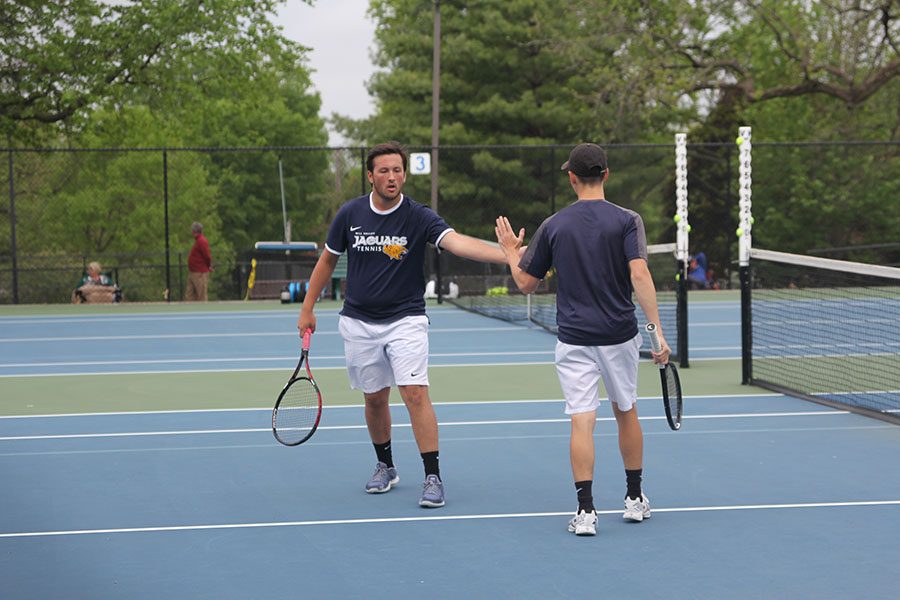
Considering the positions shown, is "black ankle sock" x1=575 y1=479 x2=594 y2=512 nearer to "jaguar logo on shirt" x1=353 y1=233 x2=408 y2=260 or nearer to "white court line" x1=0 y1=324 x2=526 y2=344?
"jaguar logo on shirt" x1=353 y1=233 x2=408 y2=260

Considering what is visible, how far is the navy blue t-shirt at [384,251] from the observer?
6793 millimetres

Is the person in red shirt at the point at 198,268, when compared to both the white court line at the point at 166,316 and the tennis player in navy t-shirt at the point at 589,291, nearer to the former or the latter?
the white court line at the point at 166,316

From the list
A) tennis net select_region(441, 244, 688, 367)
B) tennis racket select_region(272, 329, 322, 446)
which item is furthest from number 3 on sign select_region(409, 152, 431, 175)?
tennis racket select_region(272, 329, 322, 446)

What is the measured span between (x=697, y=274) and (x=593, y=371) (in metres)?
22.2

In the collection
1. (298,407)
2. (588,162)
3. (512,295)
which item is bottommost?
(512,295)

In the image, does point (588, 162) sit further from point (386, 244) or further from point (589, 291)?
point (386, 244)

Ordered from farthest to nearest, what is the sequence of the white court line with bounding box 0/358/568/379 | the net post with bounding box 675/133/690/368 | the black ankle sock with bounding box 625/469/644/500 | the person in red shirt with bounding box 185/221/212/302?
the person in red shirt with bounding box 185/221/212/302 < the white court line with bounding box 0/358/568/379 < the net post with bounding box 675/133/690/368 < the black ankle sock with bounding box 625/469/644/500

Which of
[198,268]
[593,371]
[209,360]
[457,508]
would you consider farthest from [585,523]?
[198,268]

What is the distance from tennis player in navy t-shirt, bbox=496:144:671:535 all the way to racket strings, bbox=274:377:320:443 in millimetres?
1575

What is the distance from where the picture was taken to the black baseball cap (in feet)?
20.0

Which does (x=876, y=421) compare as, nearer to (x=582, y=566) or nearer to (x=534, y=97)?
(x=582, y=566)

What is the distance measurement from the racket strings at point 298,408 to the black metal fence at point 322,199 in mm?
15226

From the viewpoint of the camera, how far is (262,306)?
23672mm

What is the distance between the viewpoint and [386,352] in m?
6.91
